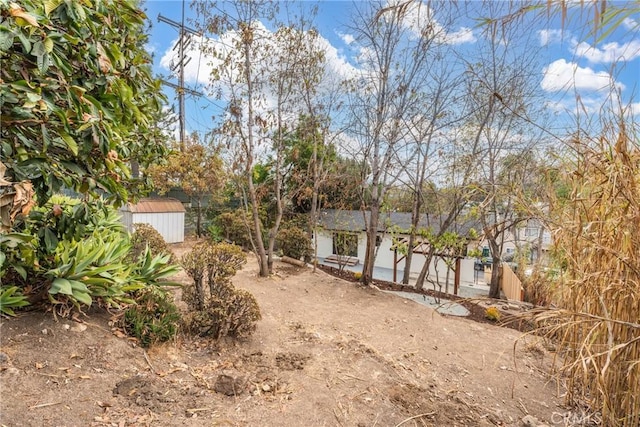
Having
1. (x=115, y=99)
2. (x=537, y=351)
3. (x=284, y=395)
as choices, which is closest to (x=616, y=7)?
(x=115, y=99)

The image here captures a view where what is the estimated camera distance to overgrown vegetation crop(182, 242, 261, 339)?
295 centimetres

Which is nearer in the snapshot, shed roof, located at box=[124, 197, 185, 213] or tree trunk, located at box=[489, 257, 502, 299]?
tree trunk, located at box=[489, 257, 502, 299]

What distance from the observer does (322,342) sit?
3.32 meters

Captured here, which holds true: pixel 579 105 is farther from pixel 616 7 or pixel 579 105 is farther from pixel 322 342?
pixel 322 342

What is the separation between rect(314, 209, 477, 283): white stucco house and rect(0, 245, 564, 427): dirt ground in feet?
15.5

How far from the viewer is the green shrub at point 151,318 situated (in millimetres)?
2602

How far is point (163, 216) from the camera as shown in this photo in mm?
8930

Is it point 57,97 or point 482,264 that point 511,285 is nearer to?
point 482,264

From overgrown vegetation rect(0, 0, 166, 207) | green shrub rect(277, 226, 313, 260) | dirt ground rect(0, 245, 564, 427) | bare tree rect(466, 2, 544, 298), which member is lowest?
dirt ground rect(0, 245, 564, 427)

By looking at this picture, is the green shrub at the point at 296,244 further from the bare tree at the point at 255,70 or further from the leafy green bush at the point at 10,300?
the leafy green bush at the point at 10,300

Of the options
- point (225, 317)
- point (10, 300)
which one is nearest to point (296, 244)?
point (225, 317)

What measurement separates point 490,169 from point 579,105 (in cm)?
580

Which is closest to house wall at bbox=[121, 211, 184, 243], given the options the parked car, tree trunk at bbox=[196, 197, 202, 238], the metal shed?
the metal shed

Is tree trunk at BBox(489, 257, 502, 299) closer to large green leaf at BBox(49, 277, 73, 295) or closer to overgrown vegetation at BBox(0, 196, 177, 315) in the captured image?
overgrown vegetation at BBox(0, 196, 177, 315)
